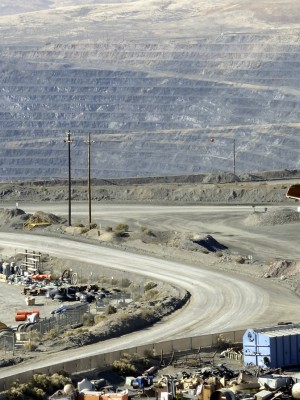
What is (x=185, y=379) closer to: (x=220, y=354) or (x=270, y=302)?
(x=220, y=354)

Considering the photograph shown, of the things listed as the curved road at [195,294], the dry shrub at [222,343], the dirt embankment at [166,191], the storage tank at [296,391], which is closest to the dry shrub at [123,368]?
the curved road at [195,294]

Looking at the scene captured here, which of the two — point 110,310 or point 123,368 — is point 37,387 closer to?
point 123,368

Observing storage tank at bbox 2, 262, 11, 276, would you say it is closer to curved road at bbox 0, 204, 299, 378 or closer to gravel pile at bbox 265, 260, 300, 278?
curved road at bbox 0, 204, 299, 378

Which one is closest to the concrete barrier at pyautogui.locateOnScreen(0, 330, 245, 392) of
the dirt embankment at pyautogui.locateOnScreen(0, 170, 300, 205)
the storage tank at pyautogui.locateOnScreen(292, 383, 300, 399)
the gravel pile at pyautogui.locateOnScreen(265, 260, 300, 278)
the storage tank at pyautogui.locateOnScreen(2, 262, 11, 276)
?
the storage tank at pyautogui.locateOnScreen(292, 383, 300, 399)

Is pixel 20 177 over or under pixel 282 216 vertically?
under

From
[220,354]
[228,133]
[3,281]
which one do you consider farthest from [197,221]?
[228,133]

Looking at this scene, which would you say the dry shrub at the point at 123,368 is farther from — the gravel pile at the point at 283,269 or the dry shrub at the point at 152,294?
the gravel pile at the point at 283,269

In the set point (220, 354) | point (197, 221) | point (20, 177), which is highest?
point (220, 354)

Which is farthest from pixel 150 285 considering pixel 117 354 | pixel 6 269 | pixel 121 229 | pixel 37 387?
pixel 37 387
